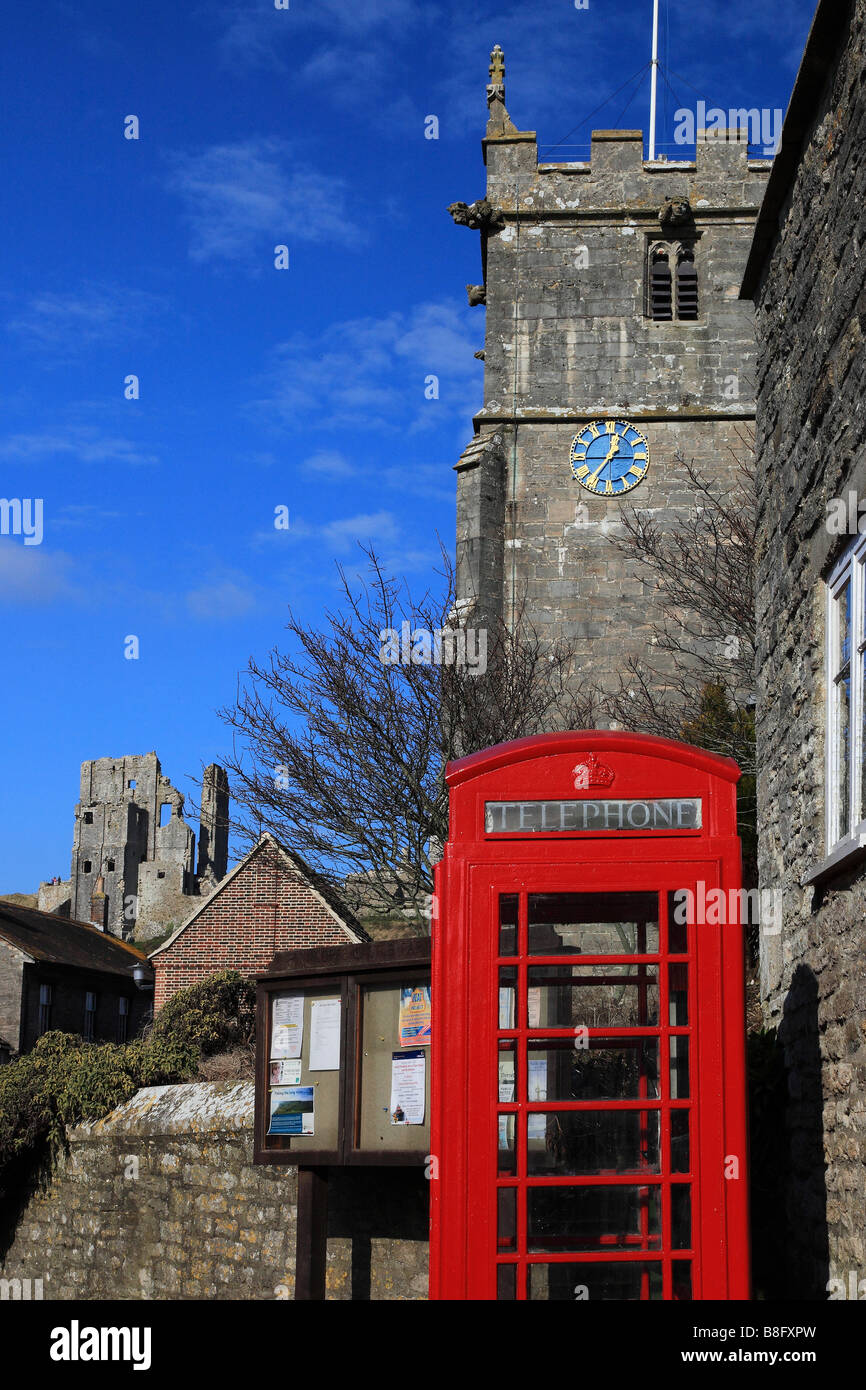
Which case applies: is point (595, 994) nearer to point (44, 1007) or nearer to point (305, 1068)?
point (305, 1068)

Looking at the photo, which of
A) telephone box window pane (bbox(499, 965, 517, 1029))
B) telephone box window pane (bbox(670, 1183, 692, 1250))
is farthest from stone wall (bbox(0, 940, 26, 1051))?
telephone box window pane (bbox(670, 1183, 692, 1250))

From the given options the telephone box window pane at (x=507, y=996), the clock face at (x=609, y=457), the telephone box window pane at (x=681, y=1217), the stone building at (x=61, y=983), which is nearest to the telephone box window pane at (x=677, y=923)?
the telephone box window pane at (x=507, y=996)

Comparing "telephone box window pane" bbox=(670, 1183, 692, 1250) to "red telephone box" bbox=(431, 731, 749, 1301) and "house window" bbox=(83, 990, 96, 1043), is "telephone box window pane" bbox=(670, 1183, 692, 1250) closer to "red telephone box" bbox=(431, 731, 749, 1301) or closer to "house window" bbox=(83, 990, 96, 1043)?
"red telephone box" bbox=(431, 731, 749, 1301)

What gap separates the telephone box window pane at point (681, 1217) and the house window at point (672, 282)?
20.6 m

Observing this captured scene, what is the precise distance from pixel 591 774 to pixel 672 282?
798 inches

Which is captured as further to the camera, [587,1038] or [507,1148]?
[507,1148]

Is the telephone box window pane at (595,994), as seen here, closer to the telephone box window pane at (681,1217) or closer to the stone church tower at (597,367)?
the telephone box window pane at (681,1217)

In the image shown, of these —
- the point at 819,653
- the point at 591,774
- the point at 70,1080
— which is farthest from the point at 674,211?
the point at 591,774

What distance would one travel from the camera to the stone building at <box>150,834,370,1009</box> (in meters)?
25.2

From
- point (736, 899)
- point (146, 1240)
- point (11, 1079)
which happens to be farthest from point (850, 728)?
point (11, 1079)

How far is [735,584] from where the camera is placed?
19.4 meters

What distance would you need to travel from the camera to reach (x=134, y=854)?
105250mm

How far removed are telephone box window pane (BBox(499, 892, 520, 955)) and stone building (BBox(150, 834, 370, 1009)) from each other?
18495 mm
